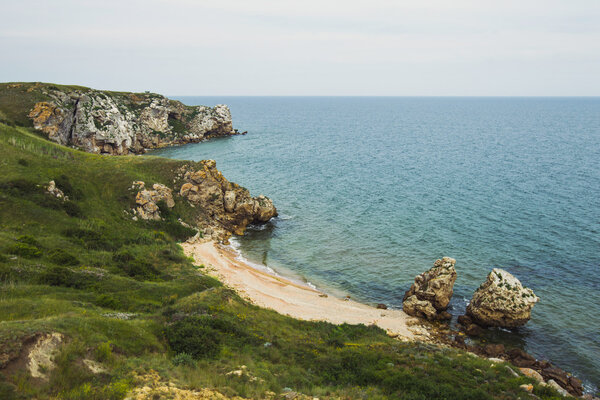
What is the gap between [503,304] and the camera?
121 ft

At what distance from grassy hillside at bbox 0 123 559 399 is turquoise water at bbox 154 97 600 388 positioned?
1466 centimetres

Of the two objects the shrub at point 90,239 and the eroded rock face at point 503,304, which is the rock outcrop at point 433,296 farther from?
the shrub at point 90,239

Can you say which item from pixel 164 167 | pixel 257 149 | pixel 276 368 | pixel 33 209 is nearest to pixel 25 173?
pixel 33 209

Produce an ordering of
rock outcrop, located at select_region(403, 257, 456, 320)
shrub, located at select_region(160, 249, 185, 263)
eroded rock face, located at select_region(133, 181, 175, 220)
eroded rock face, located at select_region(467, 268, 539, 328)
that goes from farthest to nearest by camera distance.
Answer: eroded rock face, located at select_region(133, 181, 175, 220)
shrub, located at select_region(160, 249, 185, 263)
rock outcrop, located at select_region(403, 257, 456, 320)
eroded rock face, located at select_region(467, 268, 539, 328)

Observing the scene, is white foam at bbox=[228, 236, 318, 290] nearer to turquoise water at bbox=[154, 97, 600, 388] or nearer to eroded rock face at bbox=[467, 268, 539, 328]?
turquoise water at bbox=[154, 97, 600, 388]

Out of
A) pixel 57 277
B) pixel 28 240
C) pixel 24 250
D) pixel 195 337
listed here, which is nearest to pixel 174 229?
pixel 28 240

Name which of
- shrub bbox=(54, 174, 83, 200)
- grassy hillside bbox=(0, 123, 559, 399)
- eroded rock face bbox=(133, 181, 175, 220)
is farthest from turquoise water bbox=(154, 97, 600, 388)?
shrub bbox=(54, 174, 83, 200)

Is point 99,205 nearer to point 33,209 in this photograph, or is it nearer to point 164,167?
point 33,209

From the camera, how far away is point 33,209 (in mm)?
42438

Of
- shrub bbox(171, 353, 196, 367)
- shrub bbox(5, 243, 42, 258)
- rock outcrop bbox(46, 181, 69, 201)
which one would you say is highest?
rock outcrop bbox(46, 181, 69, 201)

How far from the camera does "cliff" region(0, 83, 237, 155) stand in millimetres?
91938

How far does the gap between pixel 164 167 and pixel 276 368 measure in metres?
54.7

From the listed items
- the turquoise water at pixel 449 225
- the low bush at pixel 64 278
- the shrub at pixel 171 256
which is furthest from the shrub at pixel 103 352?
the turquoise water at pixel 449 225

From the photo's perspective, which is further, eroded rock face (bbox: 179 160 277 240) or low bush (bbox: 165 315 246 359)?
eroded rock face (bbox: 179 160 277 240)
